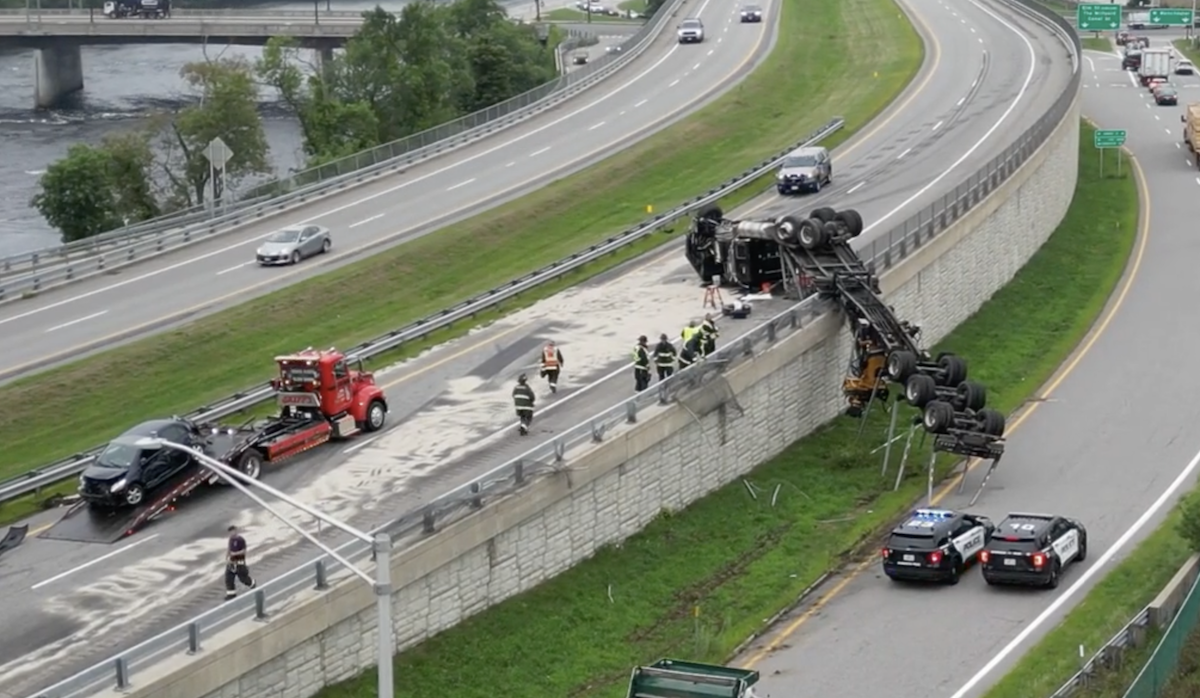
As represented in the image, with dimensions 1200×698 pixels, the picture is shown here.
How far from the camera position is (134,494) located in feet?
118

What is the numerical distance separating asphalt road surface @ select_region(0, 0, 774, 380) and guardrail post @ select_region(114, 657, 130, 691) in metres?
22.6

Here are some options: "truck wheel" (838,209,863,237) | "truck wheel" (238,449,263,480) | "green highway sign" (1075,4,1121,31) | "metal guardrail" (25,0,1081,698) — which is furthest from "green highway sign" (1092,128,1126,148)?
"truck wheel" (238,449,263,480)

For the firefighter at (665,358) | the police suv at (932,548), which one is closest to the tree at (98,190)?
the firefighter at (665,358)

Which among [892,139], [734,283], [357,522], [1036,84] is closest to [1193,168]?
[1036,84]

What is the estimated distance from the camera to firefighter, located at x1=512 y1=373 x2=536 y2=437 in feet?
135

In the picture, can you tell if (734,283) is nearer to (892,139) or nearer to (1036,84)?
(892,139)

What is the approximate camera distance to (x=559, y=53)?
14288 centimetres

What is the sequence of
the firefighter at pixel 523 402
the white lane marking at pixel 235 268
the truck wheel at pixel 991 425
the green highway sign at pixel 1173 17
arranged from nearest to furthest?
the firefighter at pixel 523 402, the truck wheel at pixel 991 425, the white lane marking at pixel 235 268, the green highway sign at pixel 1173 17

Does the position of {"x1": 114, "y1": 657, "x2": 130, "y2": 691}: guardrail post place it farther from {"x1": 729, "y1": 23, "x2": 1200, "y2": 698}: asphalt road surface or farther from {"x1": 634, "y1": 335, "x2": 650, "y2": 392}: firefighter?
{"x1": 634, "y1": 335, "x2": 650, "y2": 392}: firefighter

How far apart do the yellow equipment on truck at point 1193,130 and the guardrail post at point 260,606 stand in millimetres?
70131

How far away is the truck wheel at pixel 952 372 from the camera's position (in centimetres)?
4824

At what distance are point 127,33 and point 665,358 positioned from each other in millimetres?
111221

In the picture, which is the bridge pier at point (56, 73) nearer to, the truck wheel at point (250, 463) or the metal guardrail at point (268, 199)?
the metal guardrail at point (268, 199)

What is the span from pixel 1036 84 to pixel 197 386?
5603 centimetres
